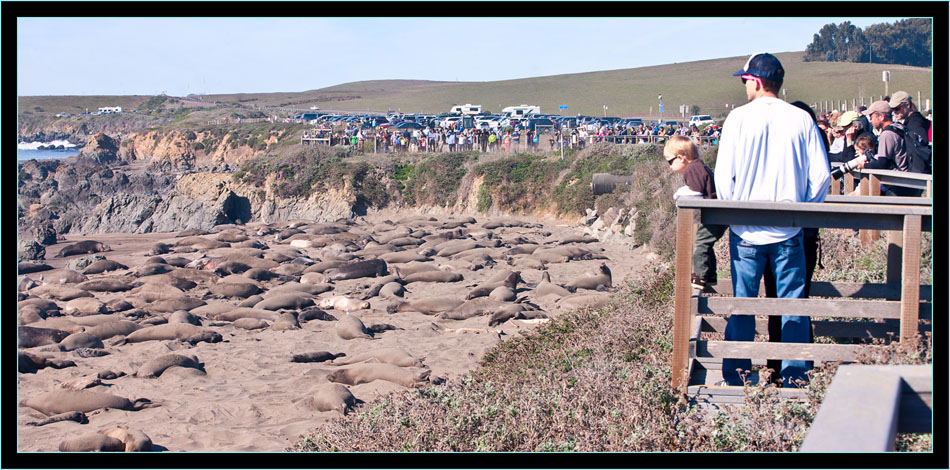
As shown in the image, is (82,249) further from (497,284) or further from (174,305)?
(497,284)

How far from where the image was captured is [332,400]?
9.59 metres

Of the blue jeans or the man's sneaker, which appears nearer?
the blue jeans

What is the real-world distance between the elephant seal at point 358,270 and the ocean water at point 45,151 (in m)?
62.2

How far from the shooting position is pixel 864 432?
2.10 metres

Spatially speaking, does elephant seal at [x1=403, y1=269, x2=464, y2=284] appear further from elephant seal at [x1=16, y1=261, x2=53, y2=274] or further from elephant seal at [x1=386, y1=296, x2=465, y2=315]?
elephant seal at [x1=16, y1=261, x2=53, y2=274]

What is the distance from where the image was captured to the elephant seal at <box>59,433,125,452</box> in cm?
787

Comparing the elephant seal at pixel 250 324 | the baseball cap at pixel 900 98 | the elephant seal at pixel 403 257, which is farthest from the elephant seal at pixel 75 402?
the elephant seal at pixel 403 257

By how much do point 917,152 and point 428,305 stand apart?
904cm

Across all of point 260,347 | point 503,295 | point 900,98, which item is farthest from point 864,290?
point 503,295

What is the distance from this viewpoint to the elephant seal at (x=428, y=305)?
50.7 ft

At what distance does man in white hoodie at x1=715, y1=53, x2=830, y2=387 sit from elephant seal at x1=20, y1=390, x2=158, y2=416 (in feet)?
25.4

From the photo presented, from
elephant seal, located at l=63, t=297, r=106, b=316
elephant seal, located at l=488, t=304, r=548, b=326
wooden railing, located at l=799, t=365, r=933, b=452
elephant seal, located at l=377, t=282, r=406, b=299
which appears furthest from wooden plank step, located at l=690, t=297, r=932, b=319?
elephant seal, located at l=63, t=297, r=106, b=316

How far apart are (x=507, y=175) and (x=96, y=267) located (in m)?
15.8

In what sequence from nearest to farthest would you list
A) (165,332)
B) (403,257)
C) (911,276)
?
1. (911,276)
2. (165,332)
3. (403,257)
